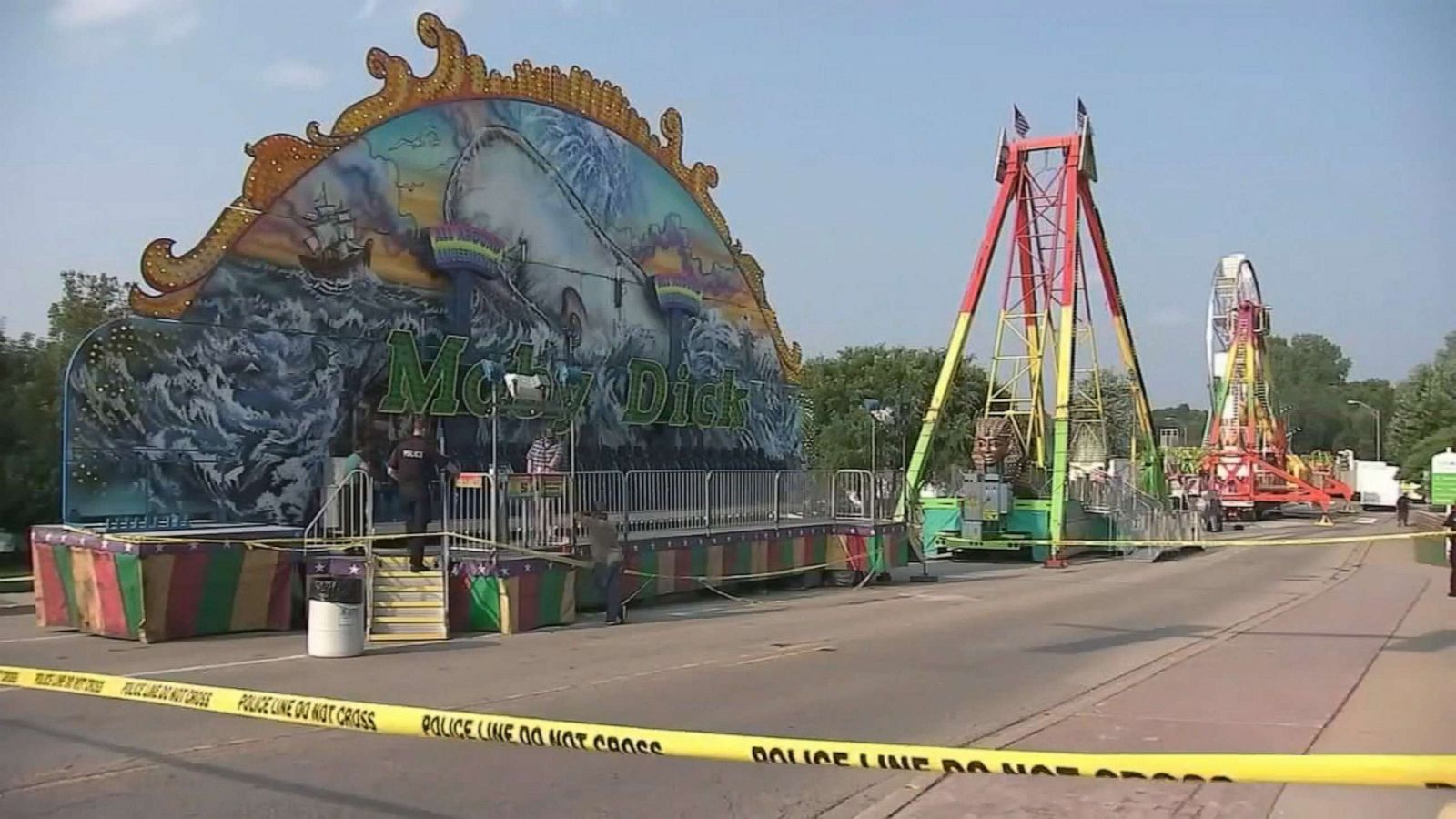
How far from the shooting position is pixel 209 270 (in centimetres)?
1717

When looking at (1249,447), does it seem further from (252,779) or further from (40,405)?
(252,779)

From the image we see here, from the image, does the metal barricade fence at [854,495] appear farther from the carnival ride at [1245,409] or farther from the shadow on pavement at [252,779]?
the carnival ride at [1245,409]

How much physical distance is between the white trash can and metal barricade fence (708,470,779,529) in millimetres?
9201

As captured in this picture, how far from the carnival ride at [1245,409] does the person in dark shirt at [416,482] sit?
190 feet

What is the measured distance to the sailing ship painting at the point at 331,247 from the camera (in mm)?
18594

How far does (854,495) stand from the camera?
2611 cm

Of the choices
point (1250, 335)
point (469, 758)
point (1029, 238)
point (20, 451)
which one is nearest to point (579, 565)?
point (469, 758)

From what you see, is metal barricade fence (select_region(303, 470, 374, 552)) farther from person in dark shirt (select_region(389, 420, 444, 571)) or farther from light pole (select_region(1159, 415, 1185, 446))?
light pole (select_region(1159, 415, 1185, 446))

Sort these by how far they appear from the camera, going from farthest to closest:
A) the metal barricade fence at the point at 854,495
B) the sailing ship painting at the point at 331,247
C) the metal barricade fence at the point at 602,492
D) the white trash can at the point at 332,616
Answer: the metal barricade fence at the point at 854,495 → the metal barricade fence at the point at 602,492 → the sailing ship painting at the point at 331,247 → the white trash can at the point at 332,616

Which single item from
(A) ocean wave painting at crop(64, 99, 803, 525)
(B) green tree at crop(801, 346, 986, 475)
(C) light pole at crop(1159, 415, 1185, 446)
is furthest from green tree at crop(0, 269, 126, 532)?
(C) light pole at crop(1159, 415, 1185, 446)

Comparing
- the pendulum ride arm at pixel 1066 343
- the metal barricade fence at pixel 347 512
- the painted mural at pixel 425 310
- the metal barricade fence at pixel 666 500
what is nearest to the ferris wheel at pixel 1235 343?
the pendulum ride arm at pixel 1066 343

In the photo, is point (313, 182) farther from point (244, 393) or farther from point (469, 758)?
point (469, 758)

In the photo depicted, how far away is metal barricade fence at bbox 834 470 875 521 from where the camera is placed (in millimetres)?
25984

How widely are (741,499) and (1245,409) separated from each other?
180 ft
